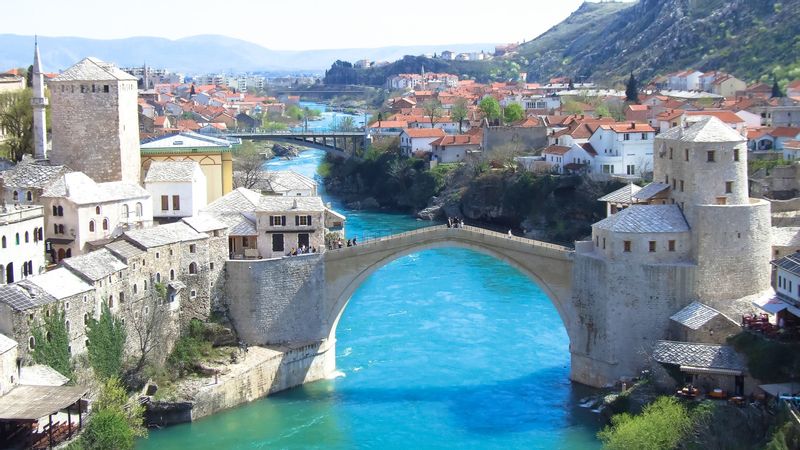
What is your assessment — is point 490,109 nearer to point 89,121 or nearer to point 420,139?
point 420,139

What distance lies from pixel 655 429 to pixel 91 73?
20871 mm

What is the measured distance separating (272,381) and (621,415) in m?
9.93

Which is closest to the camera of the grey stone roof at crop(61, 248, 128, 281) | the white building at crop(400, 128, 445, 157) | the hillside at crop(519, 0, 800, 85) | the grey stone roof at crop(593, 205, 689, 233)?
the grey stone roof at crop(61, 248, 128, 281)

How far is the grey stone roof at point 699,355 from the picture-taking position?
88.2 ft

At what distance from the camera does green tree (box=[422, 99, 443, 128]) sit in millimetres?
78925

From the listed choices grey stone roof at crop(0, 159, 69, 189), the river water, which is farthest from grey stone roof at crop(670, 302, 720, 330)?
grey stone roof at crop(0, 159, 69, 189)

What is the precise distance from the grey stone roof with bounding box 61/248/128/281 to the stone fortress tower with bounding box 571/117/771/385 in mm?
13030

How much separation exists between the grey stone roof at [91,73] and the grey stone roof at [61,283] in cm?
938

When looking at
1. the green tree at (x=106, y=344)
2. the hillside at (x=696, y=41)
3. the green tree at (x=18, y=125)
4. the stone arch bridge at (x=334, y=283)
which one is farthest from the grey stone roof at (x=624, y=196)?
the hillside at (x=696, y=41)

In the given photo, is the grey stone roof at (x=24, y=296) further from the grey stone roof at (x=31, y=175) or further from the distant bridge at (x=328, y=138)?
the distant bridge at (x=328, y=138)

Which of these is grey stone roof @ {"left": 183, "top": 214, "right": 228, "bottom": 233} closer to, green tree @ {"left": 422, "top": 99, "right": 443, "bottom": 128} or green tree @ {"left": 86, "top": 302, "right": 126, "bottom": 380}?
green tree @ {"left": 86, "top": 302, "right": 126, "bottom": 380}

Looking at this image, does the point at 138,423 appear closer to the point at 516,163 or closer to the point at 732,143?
the point at 732,143

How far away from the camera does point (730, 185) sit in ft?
97.1

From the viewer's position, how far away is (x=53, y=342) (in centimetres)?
2609
